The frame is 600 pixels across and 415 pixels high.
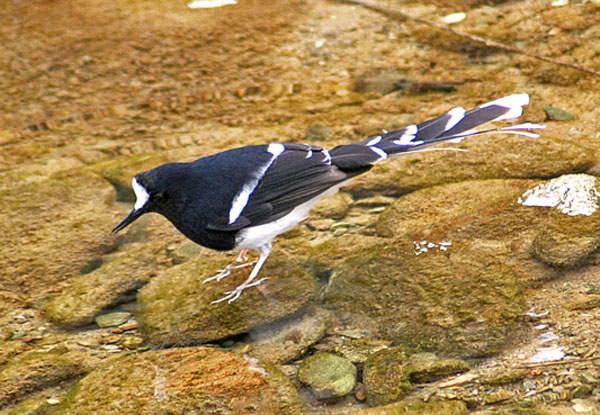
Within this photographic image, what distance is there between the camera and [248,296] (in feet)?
11.9

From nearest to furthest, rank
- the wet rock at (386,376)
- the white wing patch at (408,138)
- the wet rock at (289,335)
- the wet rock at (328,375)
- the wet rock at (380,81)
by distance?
the wet rock at (386,376), the wet rock at (328,375), the wet rock at (289,335), the white wing patch at (408,138), the wet rock at (380,81)

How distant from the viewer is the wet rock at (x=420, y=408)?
250 centimetres

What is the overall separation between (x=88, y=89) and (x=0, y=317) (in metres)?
2.80

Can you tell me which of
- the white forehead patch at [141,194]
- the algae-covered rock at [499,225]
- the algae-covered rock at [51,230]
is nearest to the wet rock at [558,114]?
the algae-covered rock at [499,225]

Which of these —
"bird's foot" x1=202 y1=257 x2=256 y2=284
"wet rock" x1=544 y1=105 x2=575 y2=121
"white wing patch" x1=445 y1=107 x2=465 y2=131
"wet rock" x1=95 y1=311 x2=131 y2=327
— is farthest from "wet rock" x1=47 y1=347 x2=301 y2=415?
"wet rock" x1=544 y1=105 x2=575 y2=121

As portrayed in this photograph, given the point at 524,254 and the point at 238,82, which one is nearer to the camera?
the point at 524,254

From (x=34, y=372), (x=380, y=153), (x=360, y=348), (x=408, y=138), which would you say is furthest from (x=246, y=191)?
(x=34, y=372)

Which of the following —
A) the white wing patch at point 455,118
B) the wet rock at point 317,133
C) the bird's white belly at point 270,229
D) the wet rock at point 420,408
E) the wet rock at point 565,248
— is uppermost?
the white wing patch at point 455,118

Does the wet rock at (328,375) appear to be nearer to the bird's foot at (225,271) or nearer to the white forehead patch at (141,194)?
the bird's foot at (225,271)

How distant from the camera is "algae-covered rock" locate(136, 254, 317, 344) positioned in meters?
3.38

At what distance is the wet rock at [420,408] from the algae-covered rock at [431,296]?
1.30 feet

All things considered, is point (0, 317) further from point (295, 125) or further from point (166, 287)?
point (295, 125)

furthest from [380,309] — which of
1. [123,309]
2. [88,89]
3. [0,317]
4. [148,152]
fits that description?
[88,89]

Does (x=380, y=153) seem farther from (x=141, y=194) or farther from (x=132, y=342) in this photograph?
(x=132, y=342)
